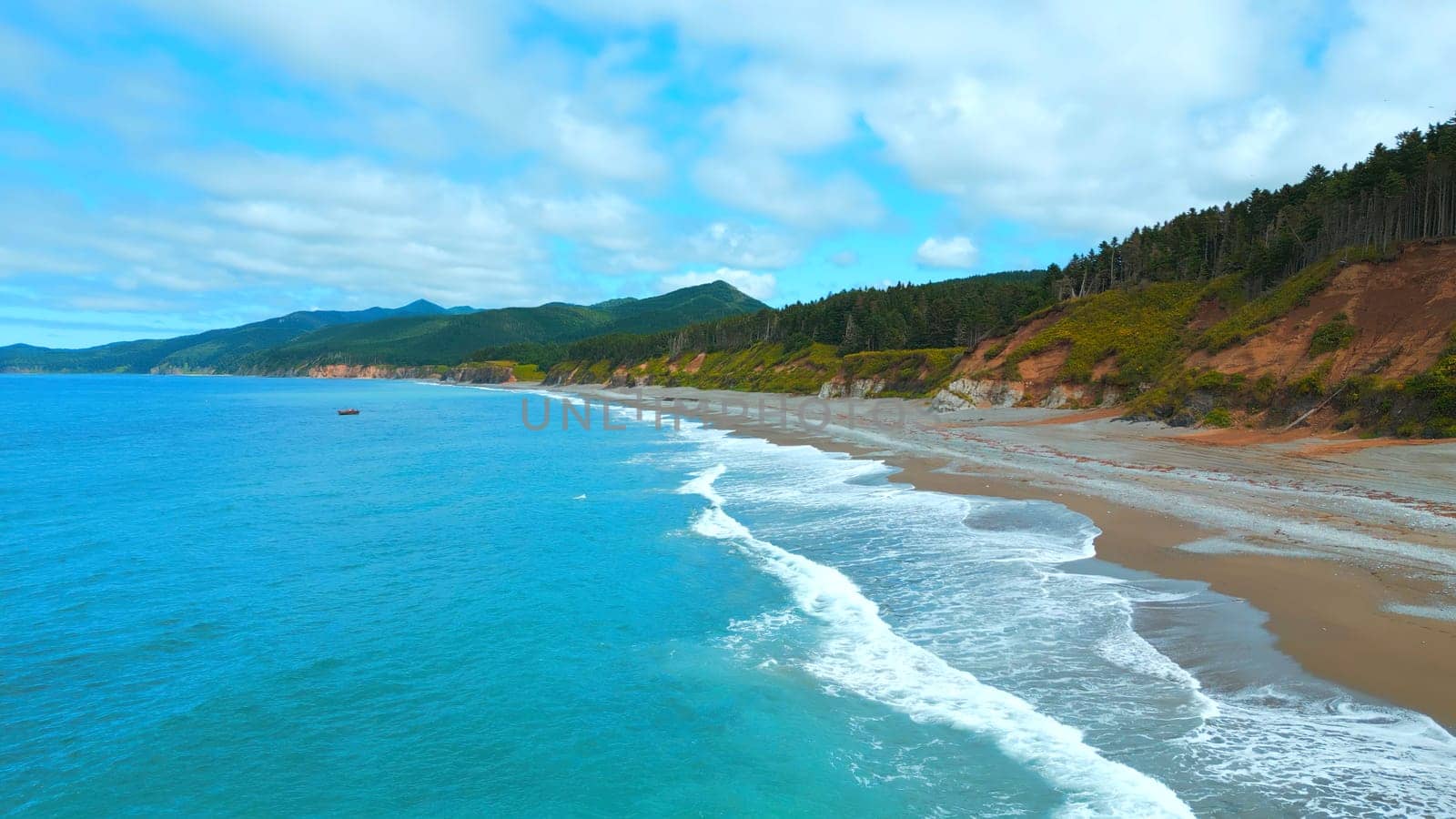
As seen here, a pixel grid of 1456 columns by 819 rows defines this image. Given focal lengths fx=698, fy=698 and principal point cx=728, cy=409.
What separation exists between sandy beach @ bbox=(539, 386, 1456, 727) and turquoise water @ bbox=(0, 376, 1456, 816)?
105 cm

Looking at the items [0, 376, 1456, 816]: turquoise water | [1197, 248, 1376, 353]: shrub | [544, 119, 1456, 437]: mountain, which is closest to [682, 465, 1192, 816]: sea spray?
[0, 376, 1456, 816]: turquoise water

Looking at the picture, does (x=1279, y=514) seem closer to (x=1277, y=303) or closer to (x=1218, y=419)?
(x=1218, y=419)

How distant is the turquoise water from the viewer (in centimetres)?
805

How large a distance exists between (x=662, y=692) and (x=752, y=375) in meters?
98.5

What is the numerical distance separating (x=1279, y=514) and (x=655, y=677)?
62.1 ft

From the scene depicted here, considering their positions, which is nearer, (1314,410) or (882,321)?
(1314,410)

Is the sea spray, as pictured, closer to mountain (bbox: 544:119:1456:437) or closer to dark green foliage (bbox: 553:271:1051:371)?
mountain (bbox: 544:119:1456:437)

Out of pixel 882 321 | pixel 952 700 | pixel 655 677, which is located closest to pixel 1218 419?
pixel 952 700

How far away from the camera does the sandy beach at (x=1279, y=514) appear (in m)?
11.0

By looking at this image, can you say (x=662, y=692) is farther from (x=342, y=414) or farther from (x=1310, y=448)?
(x=342, y=414)

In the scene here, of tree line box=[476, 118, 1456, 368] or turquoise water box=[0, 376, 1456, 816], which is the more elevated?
tree line box=[476, 118, 1456, 368]

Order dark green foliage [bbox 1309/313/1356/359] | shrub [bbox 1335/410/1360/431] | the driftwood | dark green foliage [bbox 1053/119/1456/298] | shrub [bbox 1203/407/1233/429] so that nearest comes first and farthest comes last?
shrub [bbox 1335/410/1360/431] → the driftwood → dark green foliage [bbox 1309/313/1356/359] → shrub [bbox 1203/407/1233/429] → dark green foliage [bbox 1053/119/1456/298]

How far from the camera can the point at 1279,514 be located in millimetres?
19797

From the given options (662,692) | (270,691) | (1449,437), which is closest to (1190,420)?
(1449,437)
